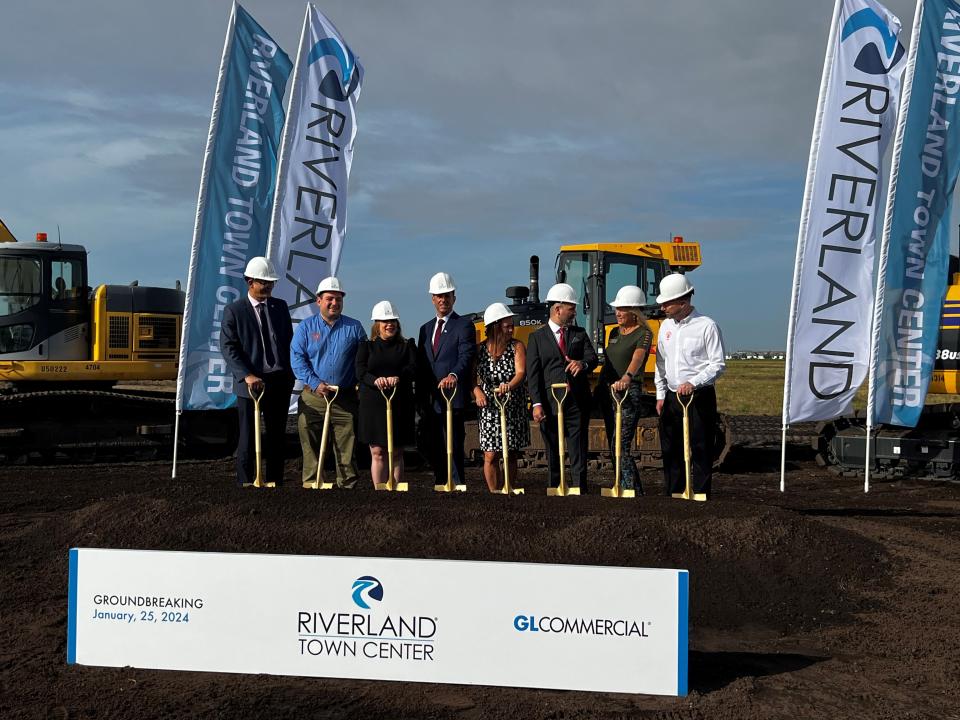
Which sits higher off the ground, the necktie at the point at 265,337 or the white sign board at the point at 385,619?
the necktie at the point at 265,337

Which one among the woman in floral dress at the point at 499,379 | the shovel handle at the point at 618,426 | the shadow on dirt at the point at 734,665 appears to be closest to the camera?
the shadow on dirt at the point at 734,665

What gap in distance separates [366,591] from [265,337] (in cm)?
429

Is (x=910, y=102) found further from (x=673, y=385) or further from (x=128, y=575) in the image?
(x=128, y=575)

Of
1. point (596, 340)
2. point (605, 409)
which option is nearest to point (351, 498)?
point (605, 409)

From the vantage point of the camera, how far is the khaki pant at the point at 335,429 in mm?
8180

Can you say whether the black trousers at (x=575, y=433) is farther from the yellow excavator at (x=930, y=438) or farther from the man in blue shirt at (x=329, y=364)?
the yellow excavator at (x=930, y=438)

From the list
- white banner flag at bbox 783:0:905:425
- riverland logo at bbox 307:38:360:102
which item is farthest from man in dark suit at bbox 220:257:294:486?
white banner flag at bbox 783:0:905:425

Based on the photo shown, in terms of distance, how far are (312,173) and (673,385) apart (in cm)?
540

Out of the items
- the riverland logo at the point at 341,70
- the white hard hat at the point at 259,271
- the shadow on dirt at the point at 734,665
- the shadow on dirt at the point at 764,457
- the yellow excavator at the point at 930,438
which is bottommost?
the shadow on dirt at the point at 764,457

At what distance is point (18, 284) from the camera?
13250mm

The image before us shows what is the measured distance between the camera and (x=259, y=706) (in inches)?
164

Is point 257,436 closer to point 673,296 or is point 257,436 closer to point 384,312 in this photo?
point 384,312

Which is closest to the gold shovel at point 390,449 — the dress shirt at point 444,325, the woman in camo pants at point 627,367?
the dress shirt at point 444,325

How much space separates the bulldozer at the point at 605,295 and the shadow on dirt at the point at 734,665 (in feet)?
26.4
